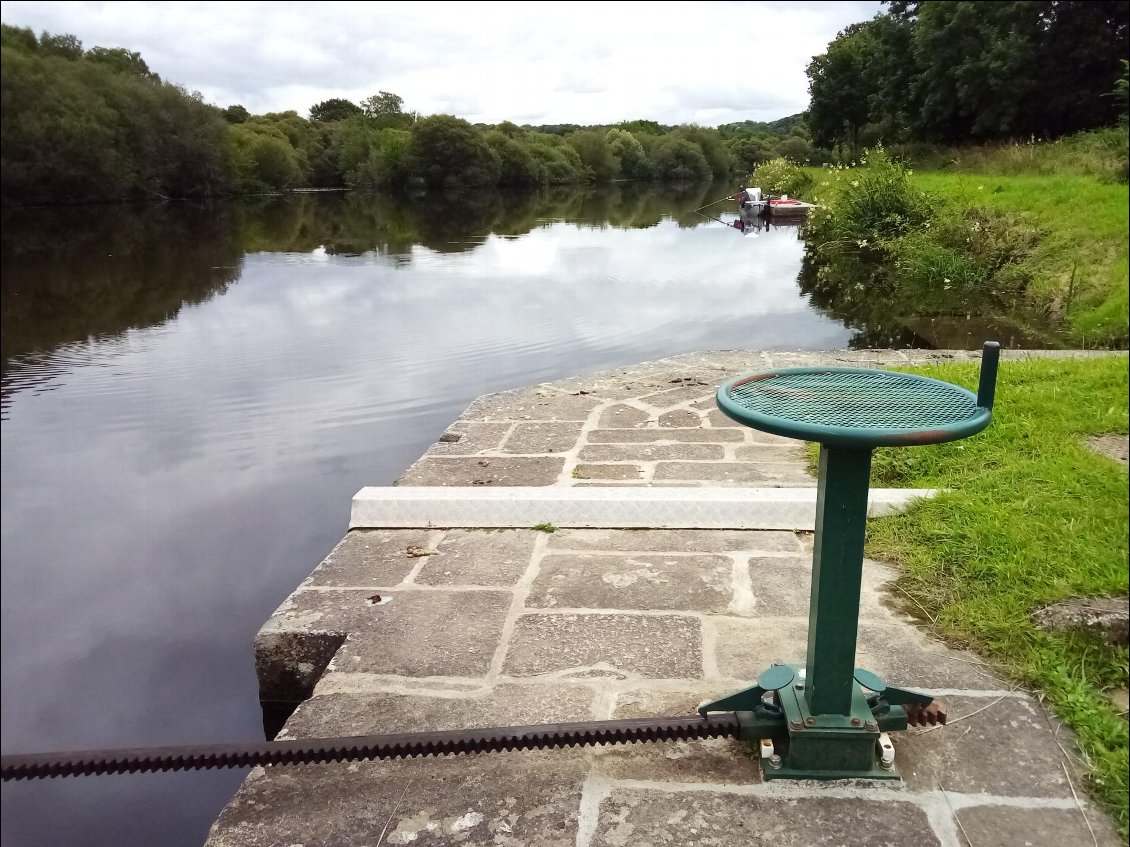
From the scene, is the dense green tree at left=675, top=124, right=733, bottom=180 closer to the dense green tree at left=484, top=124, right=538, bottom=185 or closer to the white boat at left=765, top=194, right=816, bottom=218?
the dense green tree at left=484, top=124, right=538, bottom=185

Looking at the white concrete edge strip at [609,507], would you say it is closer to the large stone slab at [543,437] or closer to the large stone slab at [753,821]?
the large stone slab at [543,437]

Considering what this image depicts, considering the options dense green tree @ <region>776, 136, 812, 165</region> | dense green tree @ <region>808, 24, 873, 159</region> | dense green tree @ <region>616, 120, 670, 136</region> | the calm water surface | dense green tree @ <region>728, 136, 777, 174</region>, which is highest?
dense green tree @ <region>616, 120, 670, 136</region>

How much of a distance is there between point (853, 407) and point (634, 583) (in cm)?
119

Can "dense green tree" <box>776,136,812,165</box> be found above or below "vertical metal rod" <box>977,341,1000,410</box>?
above

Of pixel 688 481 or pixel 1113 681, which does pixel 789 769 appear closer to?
pixel 1113 681

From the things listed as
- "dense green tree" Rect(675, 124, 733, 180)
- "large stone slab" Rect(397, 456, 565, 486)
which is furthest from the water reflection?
"dense green tree" Rect(675, 124, 733, 180)

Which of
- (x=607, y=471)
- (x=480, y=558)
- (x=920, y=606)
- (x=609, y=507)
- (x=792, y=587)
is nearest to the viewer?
(x=920, y=606)

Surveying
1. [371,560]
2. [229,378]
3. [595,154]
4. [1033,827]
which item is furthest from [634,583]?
[595,154]

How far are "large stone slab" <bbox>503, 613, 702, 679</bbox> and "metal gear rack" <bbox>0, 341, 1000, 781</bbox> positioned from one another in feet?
1.21

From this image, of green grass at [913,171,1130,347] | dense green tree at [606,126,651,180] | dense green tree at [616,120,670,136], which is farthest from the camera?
dense green tree at [616,120,670,136]

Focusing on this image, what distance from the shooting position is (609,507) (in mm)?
3223

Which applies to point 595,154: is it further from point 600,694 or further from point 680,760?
point 680,760

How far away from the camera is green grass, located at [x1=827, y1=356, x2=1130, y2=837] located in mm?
1763

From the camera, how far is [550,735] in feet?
6.10
